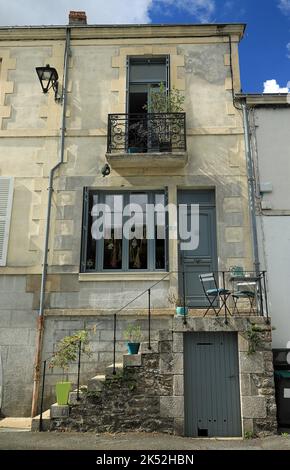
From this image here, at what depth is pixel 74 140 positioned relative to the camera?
8.71m

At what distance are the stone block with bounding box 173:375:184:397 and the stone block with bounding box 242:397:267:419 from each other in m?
0.88

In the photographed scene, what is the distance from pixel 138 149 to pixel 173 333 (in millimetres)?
3794

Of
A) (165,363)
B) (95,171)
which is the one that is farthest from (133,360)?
(95,171)

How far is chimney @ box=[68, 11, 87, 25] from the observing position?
9668 millimetres

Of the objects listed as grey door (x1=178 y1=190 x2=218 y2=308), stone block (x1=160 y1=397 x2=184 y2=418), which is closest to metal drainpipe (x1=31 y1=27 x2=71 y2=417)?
stone block (x1=160 y1=397 x2=184 y2=418)

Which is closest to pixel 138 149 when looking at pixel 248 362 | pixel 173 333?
pixel 173 333

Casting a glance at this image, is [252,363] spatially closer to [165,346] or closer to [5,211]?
[165,346]

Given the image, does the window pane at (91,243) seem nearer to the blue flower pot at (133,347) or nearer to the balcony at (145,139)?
the balcony at (145,139)

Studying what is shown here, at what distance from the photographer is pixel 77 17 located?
9.69m

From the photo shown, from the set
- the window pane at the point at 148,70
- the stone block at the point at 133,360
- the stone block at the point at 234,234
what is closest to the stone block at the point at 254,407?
the stone block at the point at 133,360

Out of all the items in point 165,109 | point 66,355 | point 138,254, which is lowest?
point 66,355

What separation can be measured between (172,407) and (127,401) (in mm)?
652

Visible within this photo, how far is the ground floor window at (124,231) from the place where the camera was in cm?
816
